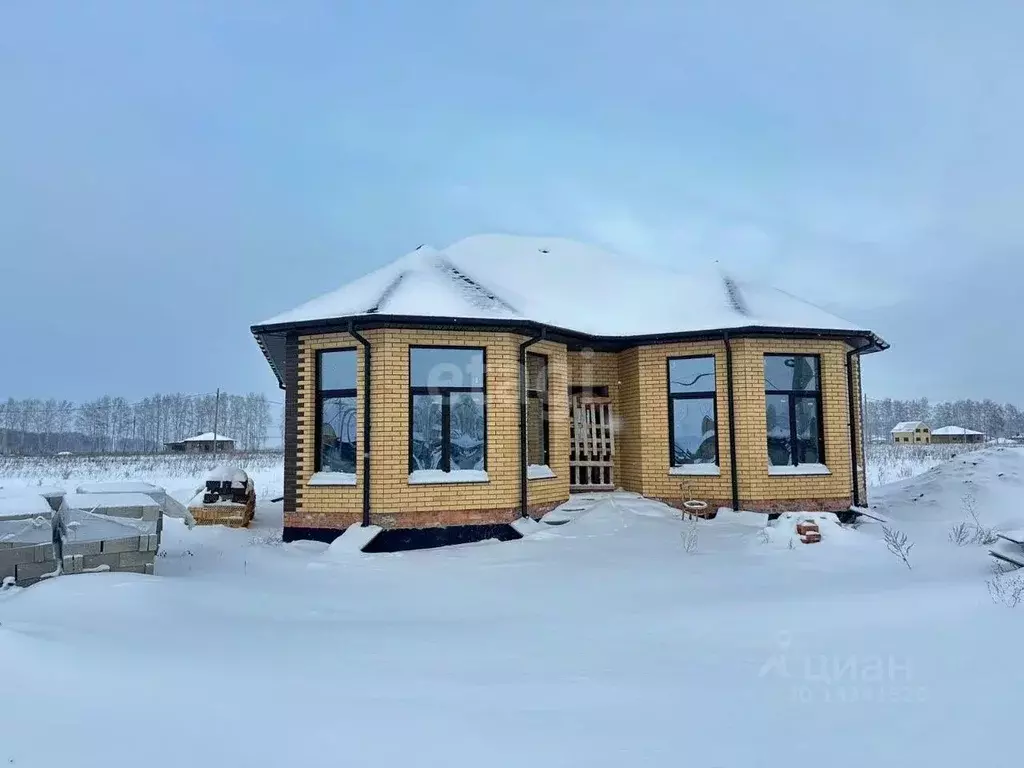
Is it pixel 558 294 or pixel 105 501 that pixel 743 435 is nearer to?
pixel 558 294

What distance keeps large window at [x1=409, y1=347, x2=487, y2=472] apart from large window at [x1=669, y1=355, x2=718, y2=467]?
372cm

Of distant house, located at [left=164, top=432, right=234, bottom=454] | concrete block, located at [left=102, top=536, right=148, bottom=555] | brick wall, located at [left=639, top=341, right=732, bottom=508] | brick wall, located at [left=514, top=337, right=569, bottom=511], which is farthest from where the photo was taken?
distant house, located at [left=164, top=432, right=234, bottom=454]

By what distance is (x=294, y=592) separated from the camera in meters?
6.07

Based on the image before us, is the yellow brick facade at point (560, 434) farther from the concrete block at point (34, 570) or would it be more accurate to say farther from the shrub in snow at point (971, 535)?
the concrete block at point (34, 570)

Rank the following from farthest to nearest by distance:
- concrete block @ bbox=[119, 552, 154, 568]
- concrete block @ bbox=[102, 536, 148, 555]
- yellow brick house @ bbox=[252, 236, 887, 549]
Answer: yellow brick house @ bbox=[252, 236, 887, 549], concrete block @ bbox=[119, 552, 154, 568], concrete block @ bbox=[102, 536, 148, 555]

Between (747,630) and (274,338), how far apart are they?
8.84 meters

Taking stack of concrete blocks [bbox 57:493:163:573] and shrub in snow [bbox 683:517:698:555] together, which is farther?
shrub in snow [bbox 683:517:698:555]

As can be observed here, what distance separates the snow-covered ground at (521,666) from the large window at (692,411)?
375 centimetres

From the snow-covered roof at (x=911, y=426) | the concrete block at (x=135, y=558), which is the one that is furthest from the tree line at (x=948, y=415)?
the concrete block at (x=135, y=558)

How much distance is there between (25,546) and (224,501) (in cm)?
540

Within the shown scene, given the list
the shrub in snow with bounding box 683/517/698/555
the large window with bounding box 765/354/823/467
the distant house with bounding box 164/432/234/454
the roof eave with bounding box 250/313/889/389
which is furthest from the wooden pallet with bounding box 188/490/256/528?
the distant house with bounding box 164/432/234/454

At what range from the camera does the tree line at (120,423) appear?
71.7 m

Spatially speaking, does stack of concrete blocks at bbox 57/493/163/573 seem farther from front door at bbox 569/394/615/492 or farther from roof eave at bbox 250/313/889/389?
front door at bbox 569/394/615/492

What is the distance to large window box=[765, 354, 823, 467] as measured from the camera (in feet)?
34.7
